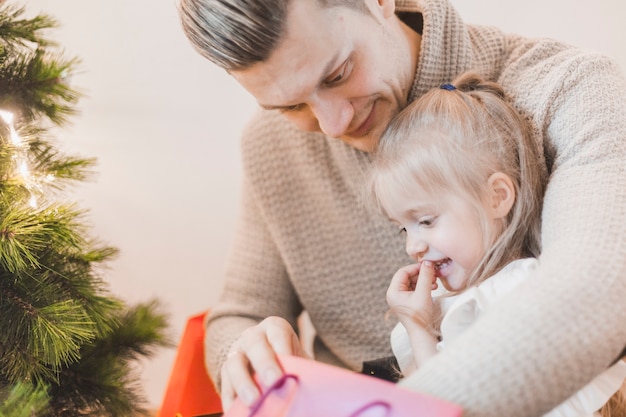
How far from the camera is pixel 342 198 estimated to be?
1102 mm

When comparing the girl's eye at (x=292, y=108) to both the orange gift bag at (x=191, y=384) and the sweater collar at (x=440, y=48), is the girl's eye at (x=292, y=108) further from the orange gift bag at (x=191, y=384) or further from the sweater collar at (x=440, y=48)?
the orange gift bag at (x=191, y=384)

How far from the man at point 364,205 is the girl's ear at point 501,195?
→ 2.1 inches

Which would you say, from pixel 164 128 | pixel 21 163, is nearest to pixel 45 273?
pixel 21 163

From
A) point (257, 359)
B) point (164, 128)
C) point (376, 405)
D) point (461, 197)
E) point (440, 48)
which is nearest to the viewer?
point (376, 405)

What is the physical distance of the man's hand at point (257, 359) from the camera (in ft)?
2.04

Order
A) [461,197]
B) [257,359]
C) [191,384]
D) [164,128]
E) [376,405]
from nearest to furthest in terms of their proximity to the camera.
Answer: [376,405] < [257,359] < [461,197] < [191,384] < [164,128]

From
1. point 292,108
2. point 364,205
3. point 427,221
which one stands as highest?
point 292,108

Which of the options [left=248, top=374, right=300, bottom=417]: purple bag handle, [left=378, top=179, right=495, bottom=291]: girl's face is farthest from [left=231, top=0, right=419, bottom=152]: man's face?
[left=248, top=374, right=300, bottom=417]: purple bag handle

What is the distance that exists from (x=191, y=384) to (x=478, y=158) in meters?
0.61

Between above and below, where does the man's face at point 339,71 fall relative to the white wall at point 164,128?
above

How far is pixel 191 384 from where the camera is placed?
1067 millimetres

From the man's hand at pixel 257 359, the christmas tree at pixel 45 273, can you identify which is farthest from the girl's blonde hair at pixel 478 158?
the christmas tree at pixel 45 273

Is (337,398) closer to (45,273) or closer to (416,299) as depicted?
(416,299)

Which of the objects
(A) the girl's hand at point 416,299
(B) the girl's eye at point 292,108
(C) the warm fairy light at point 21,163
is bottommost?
(A) the girl's hand at point 416,299
